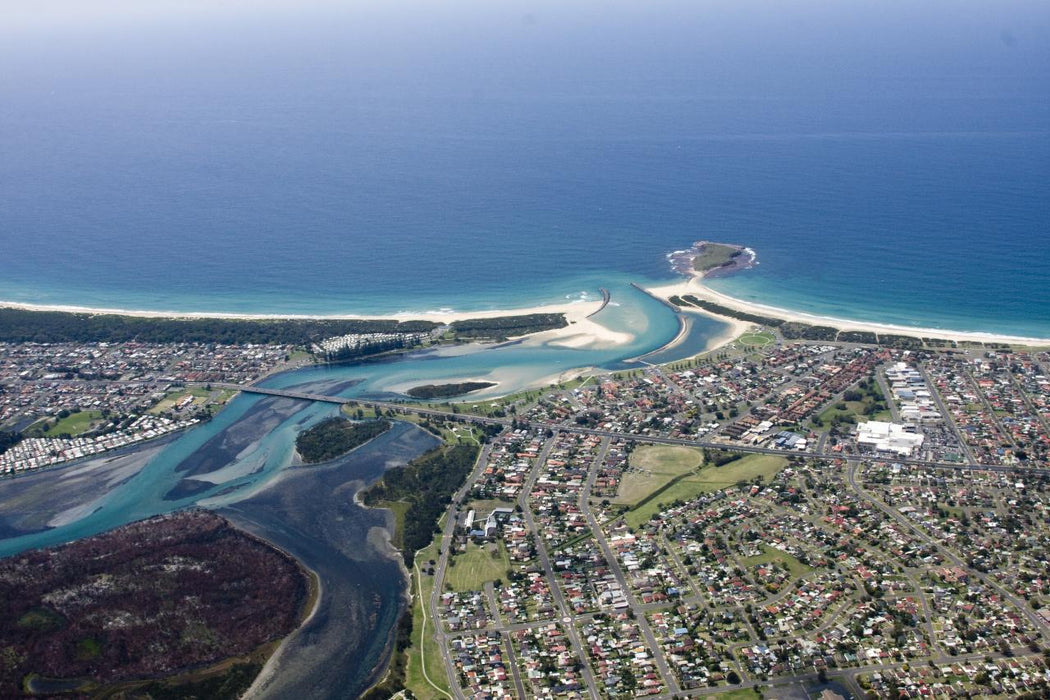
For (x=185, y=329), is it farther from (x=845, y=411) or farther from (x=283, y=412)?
(x=845, y=411)

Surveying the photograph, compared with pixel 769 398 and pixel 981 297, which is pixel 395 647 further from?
pixel 981 297

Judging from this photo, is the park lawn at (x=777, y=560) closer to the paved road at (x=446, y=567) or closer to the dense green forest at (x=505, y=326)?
the paved road at (x=446, y=567)

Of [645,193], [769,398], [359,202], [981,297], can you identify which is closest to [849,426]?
[769,398]

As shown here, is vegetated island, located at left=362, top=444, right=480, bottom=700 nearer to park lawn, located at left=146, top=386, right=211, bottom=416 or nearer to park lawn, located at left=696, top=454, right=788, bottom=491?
park lawn, located at left=696, top=454, right=788, bottom=491

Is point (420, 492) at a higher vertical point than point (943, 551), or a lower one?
higher

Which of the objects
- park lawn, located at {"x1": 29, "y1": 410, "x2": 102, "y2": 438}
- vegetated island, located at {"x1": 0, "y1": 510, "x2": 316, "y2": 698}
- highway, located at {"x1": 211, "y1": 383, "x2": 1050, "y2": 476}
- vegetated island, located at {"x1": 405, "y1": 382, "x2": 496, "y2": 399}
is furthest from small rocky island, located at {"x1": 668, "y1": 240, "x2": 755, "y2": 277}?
vegetated island, located at {"x1": 0, "y1": 510, "x2": 316, "y2": 698}

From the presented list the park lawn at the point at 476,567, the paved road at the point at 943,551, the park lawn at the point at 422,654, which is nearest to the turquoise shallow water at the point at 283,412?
the park lawn at the point at 422,654

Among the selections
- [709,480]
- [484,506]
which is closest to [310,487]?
[484,506]
